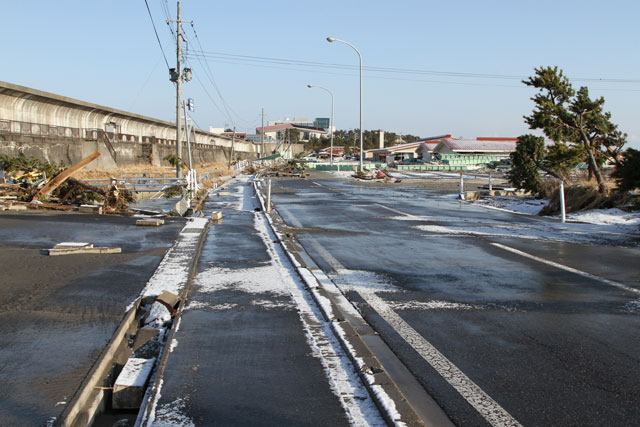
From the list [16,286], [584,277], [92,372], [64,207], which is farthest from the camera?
[64,207]

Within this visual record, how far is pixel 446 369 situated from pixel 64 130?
117 feet

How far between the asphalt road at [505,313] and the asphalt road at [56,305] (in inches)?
105

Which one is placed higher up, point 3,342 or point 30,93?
point 30,93

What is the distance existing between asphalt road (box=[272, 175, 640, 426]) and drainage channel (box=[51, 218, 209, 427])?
2075 millimetres

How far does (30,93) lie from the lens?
32.4m

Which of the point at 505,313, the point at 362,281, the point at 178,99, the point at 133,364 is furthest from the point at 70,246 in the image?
the point at 178,99

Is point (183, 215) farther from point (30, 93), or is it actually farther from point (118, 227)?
point (30, 93)

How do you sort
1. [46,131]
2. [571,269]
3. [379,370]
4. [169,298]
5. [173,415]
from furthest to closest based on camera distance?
1. [46,131]
2. [571,269]
3. [169,298]
4. [379,370]
5. [173,415]

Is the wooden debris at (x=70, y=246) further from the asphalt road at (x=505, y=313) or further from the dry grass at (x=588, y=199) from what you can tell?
the dry grass at (x=588, y=199)

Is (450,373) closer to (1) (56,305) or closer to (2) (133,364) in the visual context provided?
(2) (133,364)

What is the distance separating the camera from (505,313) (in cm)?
626

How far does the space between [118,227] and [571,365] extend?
34.9ft

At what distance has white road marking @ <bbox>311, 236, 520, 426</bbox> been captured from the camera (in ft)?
12.5

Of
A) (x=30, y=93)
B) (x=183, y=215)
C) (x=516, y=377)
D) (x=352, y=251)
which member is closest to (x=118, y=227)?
(x=183, y=215)
